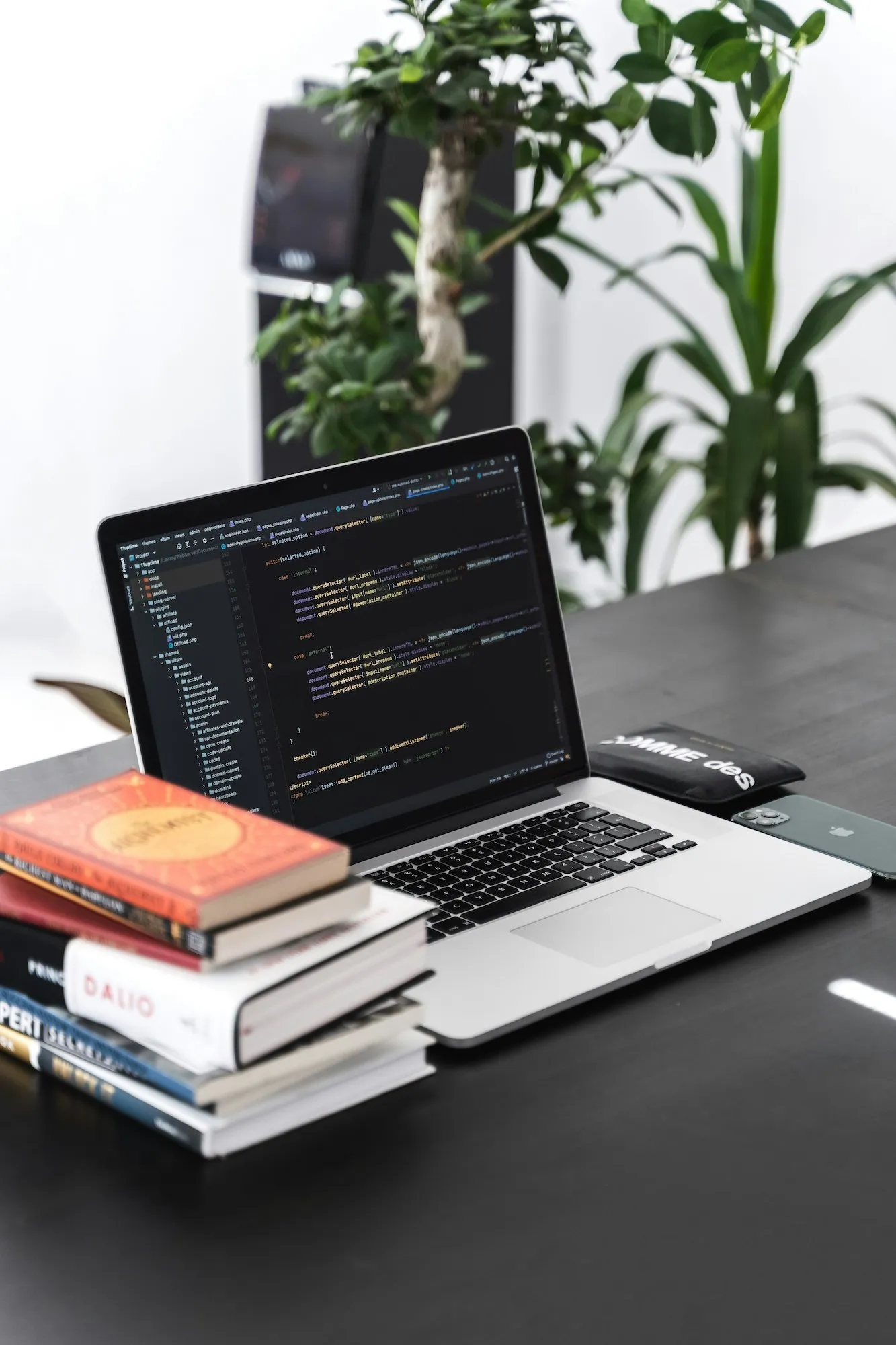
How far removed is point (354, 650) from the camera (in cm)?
125

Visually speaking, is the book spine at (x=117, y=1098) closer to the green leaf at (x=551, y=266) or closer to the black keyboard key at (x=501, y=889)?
the black keyboard key at (x=501, y=889)

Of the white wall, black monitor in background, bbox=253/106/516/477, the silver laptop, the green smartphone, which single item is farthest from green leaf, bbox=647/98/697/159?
the white wall

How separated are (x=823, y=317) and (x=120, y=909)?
219 cm

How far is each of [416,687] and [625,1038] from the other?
1.09 ft

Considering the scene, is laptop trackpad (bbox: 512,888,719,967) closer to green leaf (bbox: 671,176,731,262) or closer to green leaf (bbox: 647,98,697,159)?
green leaf (bbox: 647,98,697,159)

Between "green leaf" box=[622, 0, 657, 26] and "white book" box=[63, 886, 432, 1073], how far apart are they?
3.44 feet

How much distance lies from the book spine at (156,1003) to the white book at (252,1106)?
3 cm

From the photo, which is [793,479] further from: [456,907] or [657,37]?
[456,907]

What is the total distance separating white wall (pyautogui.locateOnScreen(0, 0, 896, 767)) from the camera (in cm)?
374

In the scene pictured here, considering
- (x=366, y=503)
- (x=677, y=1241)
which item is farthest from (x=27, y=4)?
(x=677, y=1241)

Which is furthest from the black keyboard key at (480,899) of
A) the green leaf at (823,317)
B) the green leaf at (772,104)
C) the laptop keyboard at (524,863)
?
the green leaf at (823,317)

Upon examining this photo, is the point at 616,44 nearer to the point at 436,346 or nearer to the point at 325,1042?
the point at 436,346

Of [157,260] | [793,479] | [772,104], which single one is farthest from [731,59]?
[157,260]

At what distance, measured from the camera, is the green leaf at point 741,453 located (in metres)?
2.86
